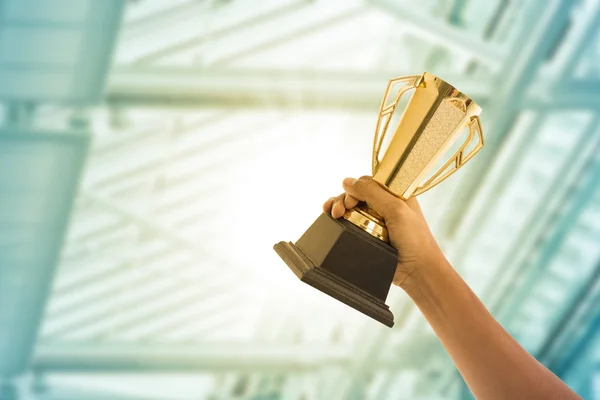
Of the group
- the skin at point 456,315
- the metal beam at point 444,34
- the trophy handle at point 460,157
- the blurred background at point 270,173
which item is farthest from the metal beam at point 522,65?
the skin at point 456,315

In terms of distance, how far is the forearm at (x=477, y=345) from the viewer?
6.38 ft

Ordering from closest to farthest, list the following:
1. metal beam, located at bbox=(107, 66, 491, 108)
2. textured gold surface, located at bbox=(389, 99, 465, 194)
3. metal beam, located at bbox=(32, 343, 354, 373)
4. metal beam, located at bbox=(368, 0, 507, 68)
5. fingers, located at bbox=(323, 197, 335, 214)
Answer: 1. textured gold surface, located at bbox=(389, 99, 465, 194)
2. fingers, located at bbox=(323, 197, 335, 214)
3. metal beam, located at bbox=(107, 66, 491, 108)
4. metal beam, located at bbox=(368, 0, 507, 68)
5. metal beam, located at bbox=(32, 343, 354, 373)

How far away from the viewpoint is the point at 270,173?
20.2 ft

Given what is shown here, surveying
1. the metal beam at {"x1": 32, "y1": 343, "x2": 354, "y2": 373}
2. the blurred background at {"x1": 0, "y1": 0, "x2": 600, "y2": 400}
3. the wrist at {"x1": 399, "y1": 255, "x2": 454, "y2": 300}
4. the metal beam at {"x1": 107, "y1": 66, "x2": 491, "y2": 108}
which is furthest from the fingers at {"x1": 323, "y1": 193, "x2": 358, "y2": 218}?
the metal beam at {"x1": 32, "y1": 343, "x2": 354, "y2": 373}

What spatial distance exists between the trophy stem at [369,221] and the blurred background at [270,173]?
243 centimetres

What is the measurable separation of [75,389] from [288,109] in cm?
509

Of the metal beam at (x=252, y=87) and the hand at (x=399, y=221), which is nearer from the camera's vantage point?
the hand at (x=399, y=221)

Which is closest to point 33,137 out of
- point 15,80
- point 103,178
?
point 15,80

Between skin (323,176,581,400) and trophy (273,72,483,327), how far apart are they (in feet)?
Answer: 0.19

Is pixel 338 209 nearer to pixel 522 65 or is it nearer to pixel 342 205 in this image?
pixel 342 205

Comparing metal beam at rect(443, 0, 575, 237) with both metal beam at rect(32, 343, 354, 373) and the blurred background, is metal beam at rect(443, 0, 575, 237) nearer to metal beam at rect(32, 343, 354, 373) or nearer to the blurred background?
the blurred background

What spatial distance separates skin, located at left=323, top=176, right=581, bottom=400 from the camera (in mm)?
1954

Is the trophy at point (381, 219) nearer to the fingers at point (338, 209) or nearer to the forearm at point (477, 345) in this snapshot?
the fingers at point (338, 209)

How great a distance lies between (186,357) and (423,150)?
19.2ft
